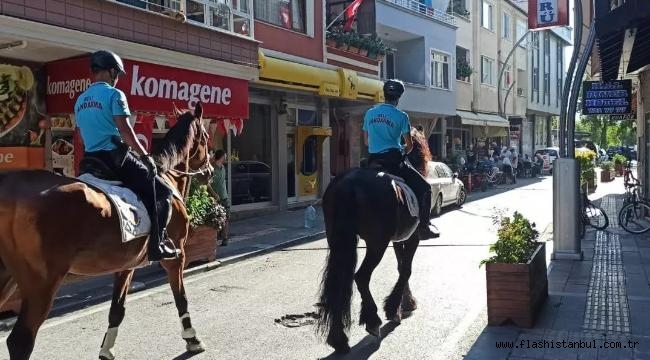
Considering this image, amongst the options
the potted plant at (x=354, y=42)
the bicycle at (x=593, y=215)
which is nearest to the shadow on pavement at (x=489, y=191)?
the potted plant at (x=354, y=42)

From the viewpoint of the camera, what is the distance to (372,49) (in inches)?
816

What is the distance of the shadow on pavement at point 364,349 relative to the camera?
551 cm

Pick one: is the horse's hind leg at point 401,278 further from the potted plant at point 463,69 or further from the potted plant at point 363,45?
the potted plant at point 463,69

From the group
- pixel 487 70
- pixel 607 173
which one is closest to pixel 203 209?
pixel 607 173

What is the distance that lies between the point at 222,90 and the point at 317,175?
24.4 ft

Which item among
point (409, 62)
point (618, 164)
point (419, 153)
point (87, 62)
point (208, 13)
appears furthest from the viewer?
point (618, 164)

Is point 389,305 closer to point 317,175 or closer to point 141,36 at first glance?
point 141,36

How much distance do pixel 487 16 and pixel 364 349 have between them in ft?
113


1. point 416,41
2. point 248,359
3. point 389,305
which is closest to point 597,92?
point 389,305

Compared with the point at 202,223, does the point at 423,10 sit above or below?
above

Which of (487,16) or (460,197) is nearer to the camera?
(460,197)

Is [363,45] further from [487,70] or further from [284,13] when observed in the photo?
[487,70]

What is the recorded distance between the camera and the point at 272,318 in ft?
22.6

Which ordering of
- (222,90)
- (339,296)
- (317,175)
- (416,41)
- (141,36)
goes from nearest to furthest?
1. (339,296)
2. (141,36)
3. (222,90)
4. (317,175)
5. (416,41)
